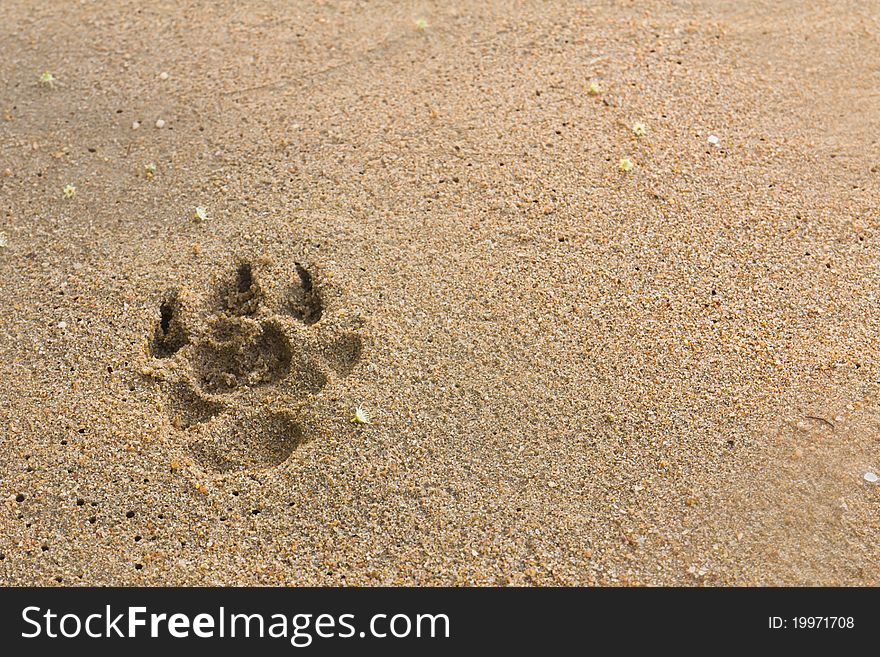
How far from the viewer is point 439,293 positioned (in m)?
2.79

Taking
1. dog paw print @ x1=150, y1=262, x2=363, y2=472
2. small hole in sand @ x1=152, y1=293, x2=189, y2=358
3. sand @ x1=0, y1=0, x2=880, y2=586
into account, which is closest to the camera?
sand @ x1=0, y1=0, x2=880, y2=586

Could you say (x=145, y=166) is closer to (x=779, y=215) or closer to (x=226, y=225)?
(x=226, y=225)

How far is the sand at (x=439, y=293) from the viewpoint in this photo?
2365mm

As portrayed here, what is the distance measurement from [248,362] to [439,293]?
2.02ft

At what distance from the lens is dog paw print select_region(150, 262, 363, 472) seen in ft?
8.27

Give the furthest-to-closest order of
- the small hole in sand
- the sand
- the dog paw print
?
the small hole in sand
the dog paw print
the sand

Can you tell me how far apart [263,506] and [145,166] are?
4.63 feet

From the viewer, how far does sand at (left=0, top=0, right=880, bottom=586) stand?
2.37 meters

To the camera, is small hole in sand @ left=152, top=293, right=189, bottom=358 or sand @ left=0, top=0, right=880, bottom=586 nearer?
sand @ left=0, top=0, right=880, bottom=586

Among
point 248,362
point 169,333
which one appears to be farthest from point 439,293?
point 169,333

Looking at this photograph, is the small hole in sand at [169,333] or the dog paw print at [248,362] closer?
the dog paw print at [248,362]

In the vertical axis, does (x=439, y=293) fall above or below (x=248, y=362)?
above

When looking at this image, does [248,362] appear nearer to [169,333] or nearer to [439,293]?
[169,333]

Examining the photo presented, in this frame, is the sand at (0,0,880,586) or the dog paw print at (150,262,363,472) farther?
the dog paw print at (150,262,363,472)
